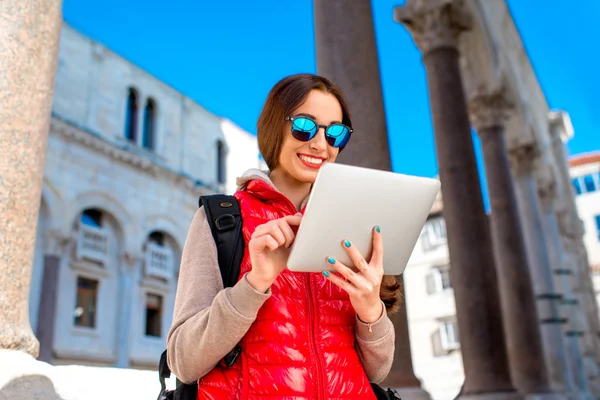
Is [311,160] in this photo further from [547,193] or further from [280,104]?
[547,193]

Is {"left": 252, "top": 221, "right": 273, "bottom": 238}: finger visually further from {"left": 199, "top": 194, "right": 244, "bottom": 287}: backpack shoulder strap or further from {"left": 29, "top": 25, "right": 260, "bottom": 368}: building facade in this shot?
{"left": 29, "top": 25, "right": 260, "bottom": 368}: building facade

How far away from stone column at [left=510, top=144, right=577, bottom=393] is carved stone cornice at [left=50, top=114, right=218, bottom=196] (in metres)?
11.5

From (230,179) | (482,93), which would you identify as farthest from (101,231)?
(482,93)

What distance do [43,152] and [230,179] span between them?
21.6m

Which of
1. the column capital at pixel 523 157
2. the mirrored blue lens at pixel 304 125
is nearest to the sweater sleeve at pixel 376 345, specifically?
the mirrored blue lens at pixel 304 125

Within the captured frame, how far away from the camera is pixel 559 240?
52.3 feet

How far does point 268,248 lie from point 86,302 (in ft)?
57.3

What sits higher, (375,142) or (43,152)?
(375,142)

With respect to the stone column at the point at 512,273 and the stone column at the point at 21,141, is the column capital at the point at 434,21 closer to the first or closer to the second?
the stone column at the point at 512,273

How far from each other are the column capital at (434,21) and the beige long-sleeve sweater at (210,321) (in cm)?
792

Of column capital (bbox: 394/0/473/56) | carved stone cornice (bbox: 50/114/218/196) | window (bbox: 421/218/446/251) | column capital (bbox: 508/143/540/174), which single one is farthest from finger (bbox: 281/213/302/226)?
window (bbox: 421/218/446/251)

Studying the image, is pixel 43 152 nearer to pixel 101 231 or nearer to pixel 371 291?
pixel 371 291

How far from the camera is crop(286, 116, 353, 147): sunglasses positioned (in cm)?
173

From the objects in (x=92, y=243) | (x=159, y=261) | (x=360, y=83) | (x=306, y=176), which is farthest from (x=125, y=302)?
(x=306, y=176)
